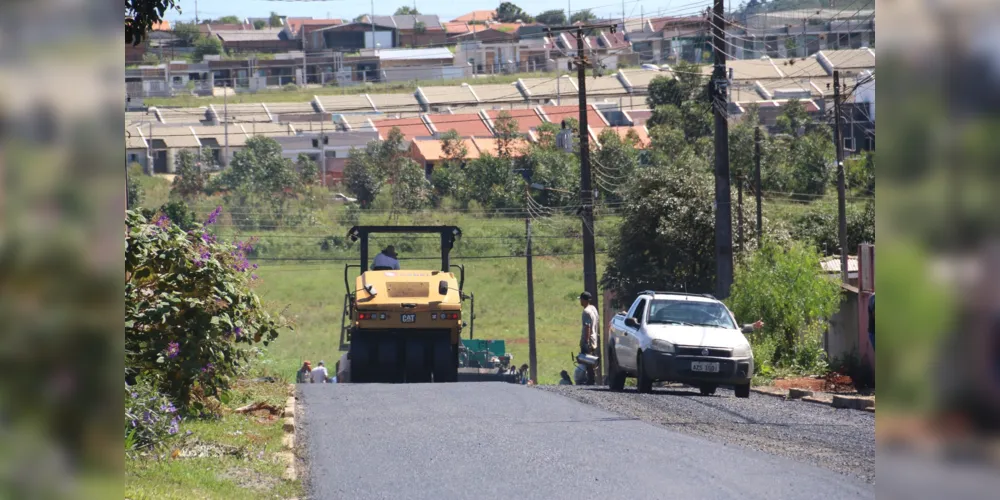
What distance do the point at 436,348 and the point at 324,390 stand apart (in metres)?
2.87

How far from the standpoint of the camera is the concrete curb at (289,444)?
9.22 m

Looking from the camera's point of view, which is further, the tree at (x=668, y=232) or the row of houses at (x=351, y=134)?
the row of houses at (x=351, y=134)

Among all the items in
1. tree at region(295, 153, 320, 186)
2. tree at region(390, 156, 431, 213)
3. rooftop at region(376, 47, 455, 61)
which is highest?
rooftop at region(376, 47, 455, 61)

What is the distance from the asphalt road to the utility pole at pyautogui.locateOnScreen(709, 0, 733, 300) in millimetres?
12078

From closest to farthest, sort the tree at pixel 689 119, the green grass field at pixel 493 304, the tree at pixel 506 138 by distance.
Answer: the green grass field at pixel 493 304 → the tree at pixel 689 119 → the tree at pixel 506 138

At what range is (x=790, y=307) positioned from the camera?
2391 centimetres

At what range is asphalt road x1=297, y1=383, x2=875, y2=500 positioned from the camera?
8.62 m

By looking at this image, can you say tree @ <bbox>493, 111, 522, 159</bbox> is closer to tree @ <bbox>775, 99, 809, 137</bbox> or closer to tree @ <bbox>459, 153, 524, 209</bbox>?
tree @ <bbox>459, 153, 524, 209</bbox>

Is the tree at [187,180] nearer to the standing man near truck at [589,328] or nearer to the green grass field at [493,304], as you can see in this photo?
the green grass field at [493,304]

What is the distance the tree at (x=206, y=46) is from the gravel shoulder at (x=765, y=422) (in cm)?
9482

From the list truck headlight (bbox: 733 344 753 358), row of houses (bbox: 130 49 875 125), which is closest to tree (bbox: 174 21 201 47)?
row of houses (bbox: 130 49 875 125)

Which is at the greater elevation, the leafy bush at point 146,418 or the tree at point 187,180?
the tree at point 187,180

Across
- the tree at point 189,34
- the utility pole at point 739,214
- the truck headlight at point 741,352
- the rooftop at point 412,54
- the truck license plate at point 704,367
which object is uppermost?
the rooftop at point 412,54

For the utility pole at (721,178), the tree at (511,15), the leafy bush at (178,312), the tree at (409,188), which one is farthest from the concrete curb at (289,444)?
the tree at (511,15)
